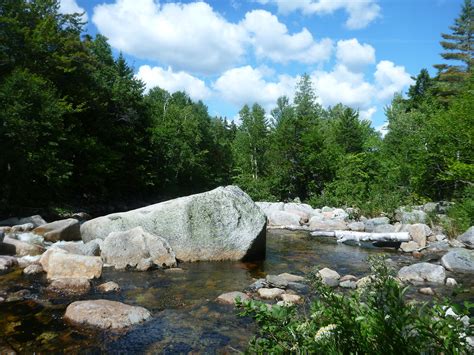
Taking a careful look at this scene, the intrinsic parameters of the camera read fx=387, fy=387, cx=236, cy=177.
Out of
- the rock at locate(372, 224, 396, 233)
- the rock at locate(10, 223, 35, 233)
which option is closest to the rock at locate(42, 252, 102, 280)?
the rock at locate(10, 223, 35, 233)

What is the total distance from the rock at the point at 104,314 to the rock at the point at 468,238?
1250 cm

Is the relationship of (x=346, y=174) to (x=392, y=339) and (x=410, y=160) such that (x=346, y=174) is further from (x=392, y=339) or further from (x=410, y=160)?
(x=392, y=339)

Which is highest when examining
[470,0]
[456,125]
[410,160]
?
[470,0]

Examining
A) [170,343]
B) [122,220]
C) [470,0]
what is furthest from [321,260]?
[470,0]

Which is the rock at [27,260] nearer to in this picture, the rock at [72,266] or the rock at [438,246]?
the rock at [72,266]

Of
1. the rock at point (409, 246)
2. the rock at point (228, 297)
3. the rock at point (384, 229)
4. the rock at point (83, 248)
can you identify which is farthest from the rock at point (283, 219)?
the rock at point (228, 297)

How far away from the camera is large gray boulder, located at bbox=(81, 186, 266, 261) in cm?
1209

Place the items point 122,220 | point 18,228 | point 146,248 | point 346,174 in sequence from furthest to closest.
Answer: point 346,174 → point 18,228 → point 122,220 → point 146,248

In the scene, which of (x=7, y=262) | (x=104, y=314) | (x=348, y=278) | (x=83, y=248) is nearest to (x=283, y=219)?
(x=348, y=278)

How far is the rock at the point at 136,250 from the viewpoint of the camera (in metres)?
10.9

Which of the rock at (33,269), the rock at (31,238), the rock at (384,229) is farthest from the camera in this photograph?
the rock at (384,229)

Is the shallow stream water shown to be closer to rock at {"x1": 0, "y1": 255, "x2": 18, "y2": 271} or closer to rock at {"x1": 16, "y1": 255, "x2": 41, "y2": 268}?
rock at {"x1": 0, "y1": 255, "x2": 18, "y2": 271}

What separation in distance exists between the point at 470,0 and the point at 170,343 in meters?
47.3

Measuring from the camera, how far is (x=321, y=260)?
42.9ft
